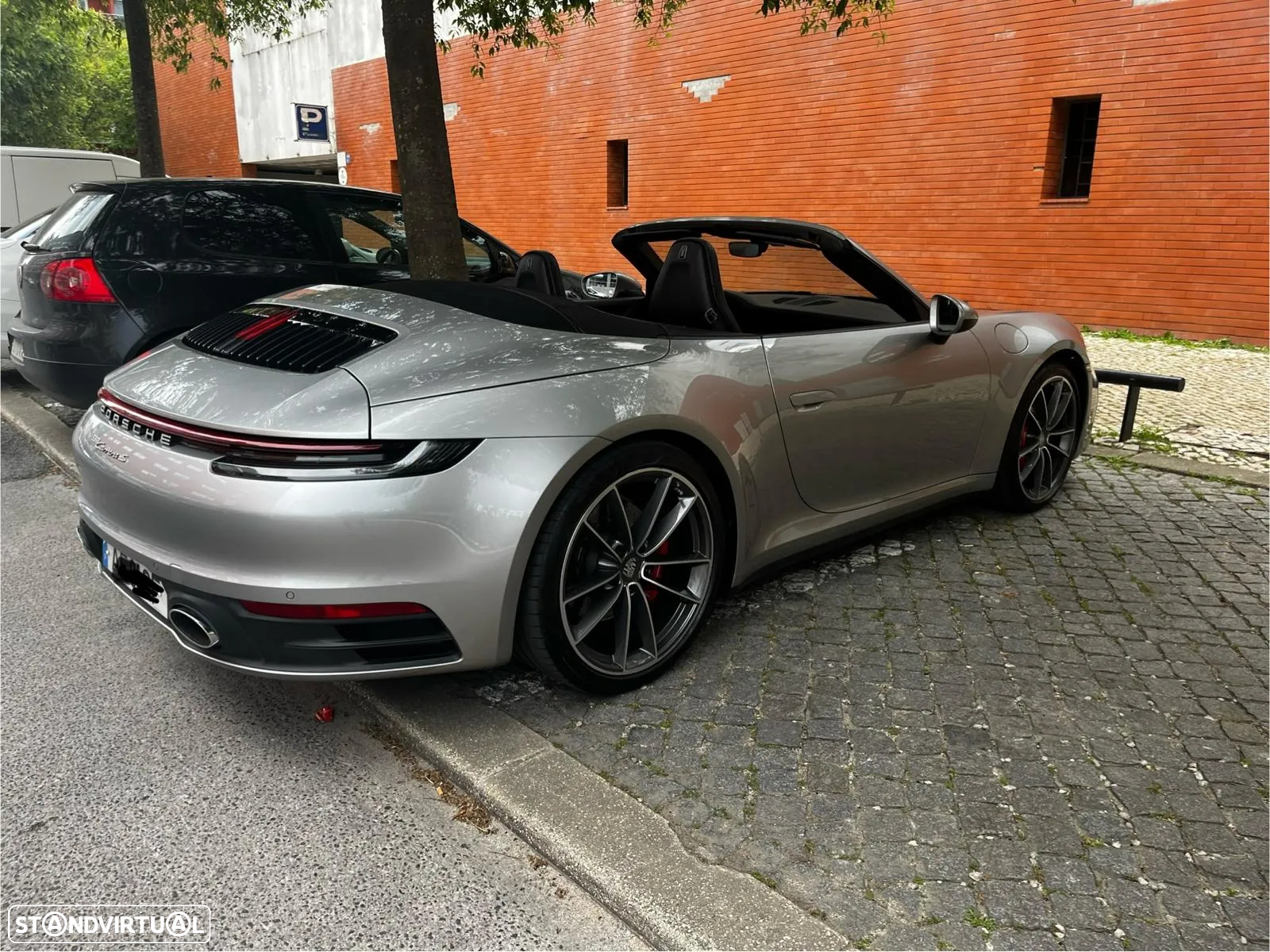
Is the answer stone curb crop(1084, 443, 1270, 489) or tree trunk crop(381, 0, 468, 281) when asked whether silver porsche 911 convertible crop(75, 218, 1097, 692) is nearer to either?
tree trunk crop(381, 0, 468, 281)

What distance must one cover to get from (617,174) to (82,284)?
12.6 m

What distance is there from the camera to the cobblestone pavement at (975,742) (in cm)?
202

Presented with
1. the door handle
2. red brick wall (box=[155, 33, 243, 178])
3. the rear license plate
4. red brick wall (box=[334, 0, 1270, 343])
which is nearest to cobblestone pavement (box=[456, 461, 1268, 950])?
the door handle

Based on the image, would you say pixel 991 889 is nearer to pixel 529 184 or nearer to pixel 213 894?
pixel 213 894

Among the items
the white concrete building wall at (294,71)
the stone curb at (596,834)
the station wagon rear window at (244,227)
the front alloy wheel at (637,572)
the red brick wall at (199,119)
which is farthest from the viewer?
the red brick wall at (199,119)

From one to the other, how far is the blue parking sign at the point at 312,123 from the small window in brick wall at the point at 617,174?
29.0ft

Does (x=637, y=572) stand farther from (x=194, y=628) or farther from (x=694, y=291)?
(x=194, y=628)

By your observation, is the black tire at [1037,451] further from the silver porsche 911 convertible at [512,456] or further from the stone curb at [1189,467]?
the stone curb at [1189,467]

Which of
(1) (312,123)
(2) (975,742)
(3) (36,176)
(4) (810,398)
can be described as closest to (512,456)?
(4) (810,398)

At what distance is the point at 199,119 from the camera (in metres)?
27.0

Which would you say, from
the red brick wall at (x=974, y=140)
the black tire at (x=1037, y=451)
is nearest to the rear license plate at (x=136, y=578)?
the black tire at (x=1037, y=451)

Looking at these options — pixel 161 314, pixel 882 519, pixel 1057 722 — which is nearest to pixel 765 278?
pixel 882 519

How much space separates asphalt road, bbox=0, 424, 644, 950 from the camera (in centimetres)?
201

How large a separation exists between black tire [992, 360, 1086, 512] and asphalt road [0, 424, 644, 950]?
3107 millimetres
